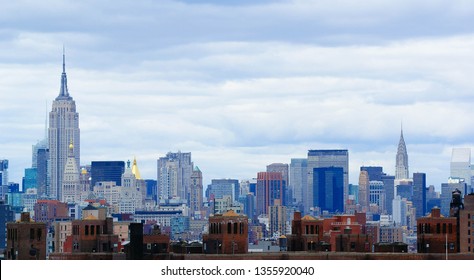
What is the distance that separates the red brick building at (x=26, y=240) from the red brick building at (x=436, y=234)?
31.1 metres

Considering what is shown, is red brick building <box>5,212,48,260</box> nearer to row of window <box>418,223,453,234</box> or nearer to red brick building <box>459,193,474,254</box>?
row of window <box>418,223,453,234</box>

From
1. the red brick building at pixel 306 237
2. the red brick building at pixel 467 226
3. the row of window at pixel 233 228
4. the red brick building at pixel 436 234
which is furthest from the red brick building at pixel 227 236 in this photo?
the red brick building at pixel 467 226

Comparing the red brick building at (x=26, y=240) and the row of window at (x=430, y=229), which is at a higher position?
the row of window at (x=430, y=229)

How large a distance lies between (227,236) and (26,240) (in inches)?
619

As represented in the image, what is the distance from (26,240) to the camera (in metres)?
132

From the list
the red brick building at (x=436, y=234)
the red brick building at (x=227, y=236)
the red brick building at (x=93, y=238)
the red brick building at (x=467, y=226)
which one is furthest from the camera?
the red brick building at (x=467, y=226)

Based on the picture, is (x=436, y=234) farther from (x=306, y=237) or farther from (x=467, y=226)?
(x=306, y=237)

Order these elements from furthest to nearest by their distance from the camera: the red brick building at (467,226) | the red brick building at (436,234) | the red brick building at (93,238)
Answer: the red brick building at (467,226) < the red brick building at (93,238) < the red brick building at (436,234)

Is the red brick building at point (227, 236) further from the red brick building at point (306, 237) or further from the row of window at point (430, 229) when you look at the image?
the row of window at point (430, 229)

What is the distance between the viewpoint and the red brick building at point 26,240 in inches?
5074

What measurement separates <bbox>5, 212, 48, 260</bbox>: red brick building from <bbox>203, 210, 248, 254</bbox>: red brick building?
12.9 m

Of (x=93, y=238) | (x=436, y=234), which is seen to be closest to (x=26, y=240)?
(x=93, y=238)
